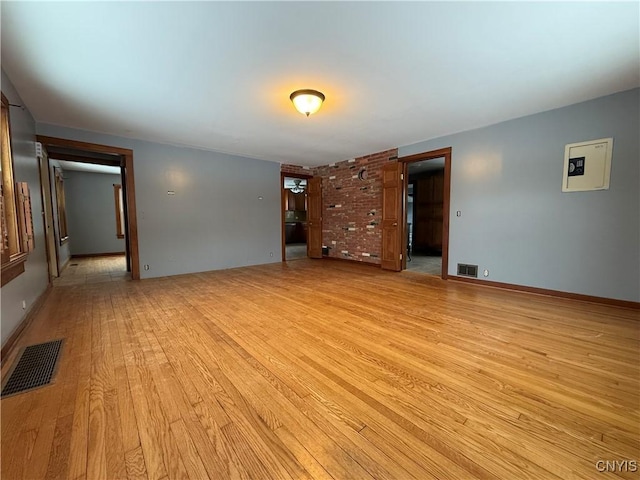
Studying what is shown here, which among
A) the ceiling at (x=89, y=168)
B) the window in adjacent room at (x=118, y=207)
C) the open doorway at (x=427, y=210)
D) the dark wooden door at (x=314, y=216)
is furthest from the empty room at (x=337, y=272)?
the window in adjacent room at (x=118, y=207)

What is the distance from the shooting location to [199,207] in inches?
211

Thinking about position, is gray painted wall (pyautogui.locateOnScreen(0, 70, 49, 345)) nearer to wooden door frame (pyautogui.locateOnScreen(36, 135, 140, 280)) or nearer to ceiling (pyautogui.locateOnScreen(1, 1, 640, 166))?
ceiling (pyautogui.locateOnScreen(1, 1, 640, 166))

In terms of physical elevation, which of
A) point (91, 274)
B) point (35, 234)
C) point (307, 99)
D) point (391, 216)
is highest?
point (307, 99)

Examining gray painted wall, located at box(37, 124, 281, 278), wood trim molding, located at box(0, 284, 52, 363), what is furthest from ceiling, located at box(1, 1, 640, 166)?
wood trim molding, located at box(0, 284, 52, 363)

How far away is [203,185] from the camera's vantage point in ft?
17.6

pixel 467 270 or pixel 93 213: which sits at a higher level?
pixel 93 213

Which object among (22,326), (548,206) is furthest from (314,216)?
(22,326)

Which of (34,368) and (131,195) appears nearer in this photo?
(34,368)

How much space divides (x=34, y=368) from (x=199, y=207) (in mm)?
3827

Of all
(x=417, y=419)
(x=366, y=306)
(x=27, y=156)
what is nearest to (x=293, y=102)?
(x=366, y=306)

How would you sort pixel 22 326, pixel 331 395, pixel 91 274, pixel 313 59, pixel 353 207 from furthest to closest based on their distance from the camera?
pixel 353 207, pixel 91 274, pixel 22 326, pixel 313 59, pixel 331 395

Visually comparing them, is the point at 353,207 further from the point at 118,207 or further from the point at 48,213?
the point at 118,207

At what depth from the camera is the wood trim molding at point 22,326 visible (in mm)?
2084

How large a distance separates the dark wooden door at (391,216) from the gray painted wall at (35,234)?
515cm
